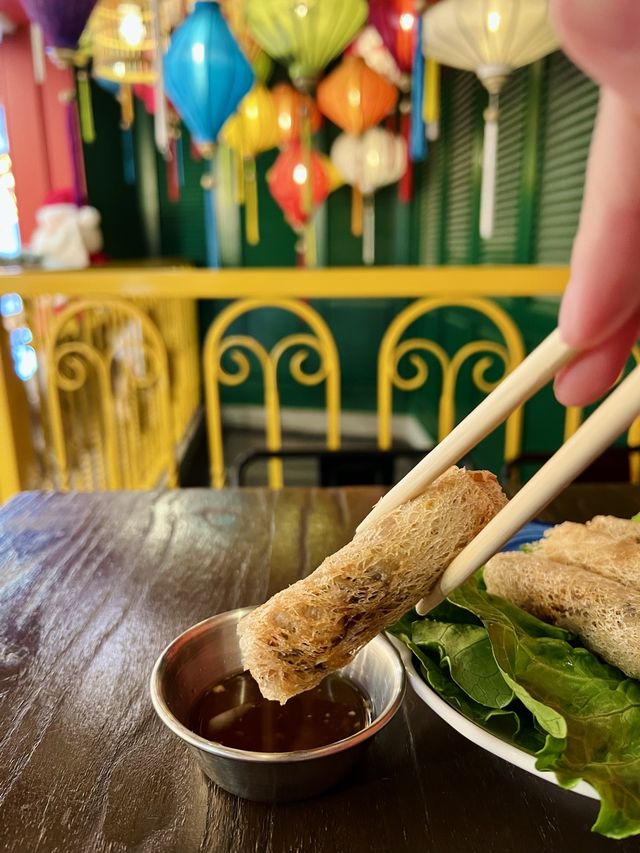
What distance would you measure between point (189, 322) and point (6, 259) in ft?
4.78

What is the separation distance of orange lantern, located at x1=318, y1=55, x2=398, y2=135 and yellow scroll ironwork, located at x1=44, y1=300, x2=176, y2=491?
1.68 meters

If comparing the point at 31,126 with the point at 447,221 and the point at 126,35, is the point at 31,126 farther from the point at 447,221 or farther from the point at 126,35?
the point at 447,221

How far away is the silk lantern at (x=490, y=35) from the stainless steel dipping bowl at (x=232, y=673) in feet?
6.28

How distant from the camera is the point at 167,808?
1.74ft

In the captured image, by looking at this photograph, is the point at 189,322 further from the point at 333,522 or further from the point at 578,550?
the point at 578,550

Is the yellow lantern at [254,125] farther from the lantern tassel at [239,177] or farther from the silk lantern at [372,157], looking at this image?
the silk lantern at [372,157]

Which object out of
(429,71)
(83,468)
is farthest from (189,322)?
(429,71)

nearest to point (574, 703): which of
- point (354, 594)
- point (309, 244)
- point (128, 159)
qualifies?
point (354, 594)

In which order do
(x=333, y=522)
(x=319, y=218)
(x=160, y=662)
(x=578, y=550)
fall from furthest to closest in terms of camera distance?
(x=319, y=218) < (x=333, y=522) < (x=578, y=550) < (x=160, y=662)

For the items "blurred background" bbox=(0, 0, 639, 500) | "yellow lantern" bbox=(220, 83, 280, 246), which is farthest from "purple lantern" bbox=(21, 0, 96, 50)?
"yellow lantern" bbox=(220, 83, 280, 246)

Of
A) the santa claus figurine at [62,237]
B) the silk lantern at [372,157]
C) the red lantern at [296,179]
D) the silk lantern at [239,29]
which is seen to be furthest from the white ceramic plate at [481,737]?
the santa claus figurine at [62,237]

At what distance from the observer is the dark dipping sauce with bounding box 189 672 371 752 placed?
1.80ft

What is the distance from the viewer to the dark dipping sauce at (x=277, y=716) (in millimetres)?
550

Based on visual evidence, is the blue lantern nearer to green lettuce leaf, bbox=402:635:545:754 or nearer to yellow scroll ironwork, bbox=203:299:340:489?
yellow scroll ironwork, bbox=203:299:340:489
